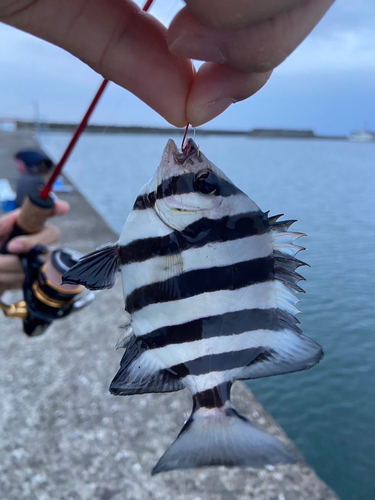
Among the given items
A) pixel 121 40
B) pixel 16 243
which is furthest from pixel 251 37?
pixel 16 243

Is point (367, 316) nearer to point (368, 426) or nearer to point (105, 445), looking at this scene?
point (368, 426)

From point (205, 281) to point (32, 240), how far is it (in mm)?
1855

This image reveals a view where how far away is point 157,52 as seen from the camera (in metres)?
1.10

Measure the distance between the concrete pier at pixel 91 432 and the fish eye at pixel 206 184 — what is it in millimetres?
1777

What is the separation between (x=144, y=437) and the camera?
2443mm

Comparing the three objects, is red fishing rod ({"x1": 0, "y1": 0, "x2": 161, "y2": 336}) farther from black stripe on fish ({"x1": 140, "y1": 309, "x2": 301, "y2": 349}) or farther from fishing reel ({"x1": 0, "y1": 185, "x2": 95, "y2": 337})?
black stripe on fish ({"x1": 140, "y1": 309, "x2": 301, "y2": 349})

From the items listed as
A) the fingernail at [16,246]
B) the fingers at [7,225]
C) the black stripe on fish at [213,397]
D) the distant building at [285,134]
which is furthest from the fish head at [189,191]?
the fingers at [7,225]

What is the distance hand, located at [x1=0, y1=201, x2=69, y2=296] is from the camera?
2.41 metres

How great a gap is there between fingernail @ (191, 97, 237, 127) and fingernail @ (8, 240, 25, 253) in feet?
5.69

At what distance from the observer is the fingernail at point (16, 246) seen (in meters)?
2.38

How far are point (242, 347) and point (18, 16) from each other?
1012mm

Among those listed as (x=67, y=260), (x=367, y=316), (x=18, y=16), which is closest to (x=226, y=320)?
(x=367, y=316)

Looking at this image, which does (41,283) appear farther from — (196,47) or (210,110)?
(196,47)

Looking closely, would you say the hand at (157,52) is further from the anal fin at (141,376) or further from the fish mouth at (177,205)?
the anal fin at (141,376)
